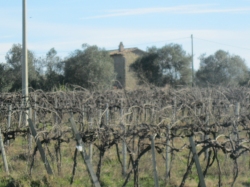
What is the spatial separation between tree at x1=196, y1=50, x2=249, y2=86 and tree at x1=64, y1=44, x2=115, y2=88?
903cm

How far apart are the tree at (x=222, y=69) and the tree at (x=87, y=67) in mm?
9027

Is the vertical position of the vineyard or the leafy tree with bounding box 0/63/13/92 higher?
the leafy tree with bounding box 0/63/13/92

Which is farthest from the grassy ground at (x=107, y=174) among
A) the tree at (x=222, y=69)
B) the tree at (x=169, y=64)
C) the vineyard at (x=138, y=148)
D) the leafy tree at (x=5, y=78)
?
the tree at (x=169, y=64)

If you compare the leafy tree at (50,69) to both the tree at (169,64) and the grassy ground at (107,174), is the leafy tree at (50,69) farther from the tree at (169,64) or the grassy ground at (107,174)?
the grassy ground at (107,174)

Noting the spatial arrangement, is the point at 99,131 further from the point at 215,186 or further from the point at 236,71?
the point at 236,71

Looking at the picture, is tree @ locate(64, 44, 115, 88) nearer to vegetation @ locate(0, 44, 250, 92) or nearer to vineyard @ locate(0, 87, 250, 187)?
vegetation @ locate(0, 44, 250, 92)

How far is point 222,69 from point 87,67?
496 inches

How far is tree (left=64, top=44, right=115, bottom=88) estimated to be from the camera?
1520 inches

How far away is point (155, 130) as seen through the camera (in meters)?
7.32

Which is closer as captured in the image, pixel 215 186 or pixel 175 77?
pixel 215 186

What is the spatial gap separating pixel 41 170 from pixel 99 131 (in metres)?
2.78

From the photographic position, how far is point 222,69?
42688 millimetres

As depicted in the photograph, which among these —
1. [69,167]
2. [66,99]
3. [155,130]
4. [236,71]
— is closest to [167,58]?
[236,71]

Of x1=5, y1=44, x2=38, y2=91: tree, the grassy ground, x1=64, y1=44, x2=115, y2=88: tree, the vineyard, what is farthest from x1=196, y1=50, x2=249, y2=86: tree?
the grassy ground
